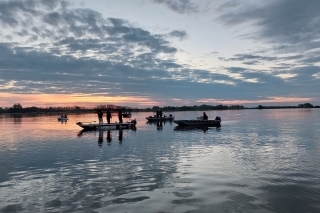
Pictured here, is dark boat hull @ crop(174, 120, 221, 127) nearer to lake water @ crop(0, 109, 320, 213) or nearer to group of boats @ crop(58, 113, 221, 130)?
group of boats @ crop(58, 113, 221, 130)

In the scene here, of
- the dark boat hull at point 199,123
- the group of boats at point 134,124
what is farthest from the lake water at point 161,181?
the dark boat hull at point 199,123

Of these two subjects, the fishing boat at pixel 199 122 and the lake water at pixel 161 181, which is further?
the fishing boat at pixel 199 122

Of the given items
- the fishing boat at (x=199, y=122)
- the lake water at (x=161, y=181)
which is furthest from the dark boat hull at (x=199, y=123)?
the lake water at (x=161, y=181)

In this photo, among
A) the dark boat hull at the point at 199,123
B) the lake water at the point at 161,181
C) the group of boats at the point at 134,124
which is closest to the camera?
the lake water at the point at 161,181

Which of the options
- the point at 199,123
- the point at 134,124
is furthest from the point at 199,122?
Answer: the point at 134,124

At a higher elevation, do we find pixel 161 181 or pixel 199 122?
pixel 199 122

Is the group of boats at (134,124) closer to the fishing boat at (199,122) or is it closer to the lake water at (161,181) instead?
the fishing boat at (199,122)

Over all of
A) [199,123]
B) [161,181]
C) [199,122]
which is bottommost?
[161,181]

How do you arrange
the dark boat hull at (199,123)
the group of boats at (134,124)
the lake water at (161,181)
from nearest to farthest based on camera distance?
the lake water at (161,181), the group of boats at (134,124), the dark boat hull at (199,123)

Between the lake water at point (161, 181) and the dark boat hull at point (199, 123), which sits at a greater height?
the dark boat hull at point (199, 123)

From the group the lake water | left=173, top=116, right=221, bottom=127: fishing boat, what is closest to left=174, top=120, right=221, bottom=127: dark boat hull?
left=173, top=116, right=221, bottom=127: fishing boat

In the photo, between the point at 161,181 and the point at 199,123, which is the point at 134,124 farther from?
the point at 161,181

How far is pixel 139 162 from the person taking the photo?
17500 mm

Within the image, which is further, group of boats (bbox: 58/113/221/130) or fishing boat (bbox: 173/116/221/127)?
fishing boat (bbox: 173/116/221/127)
